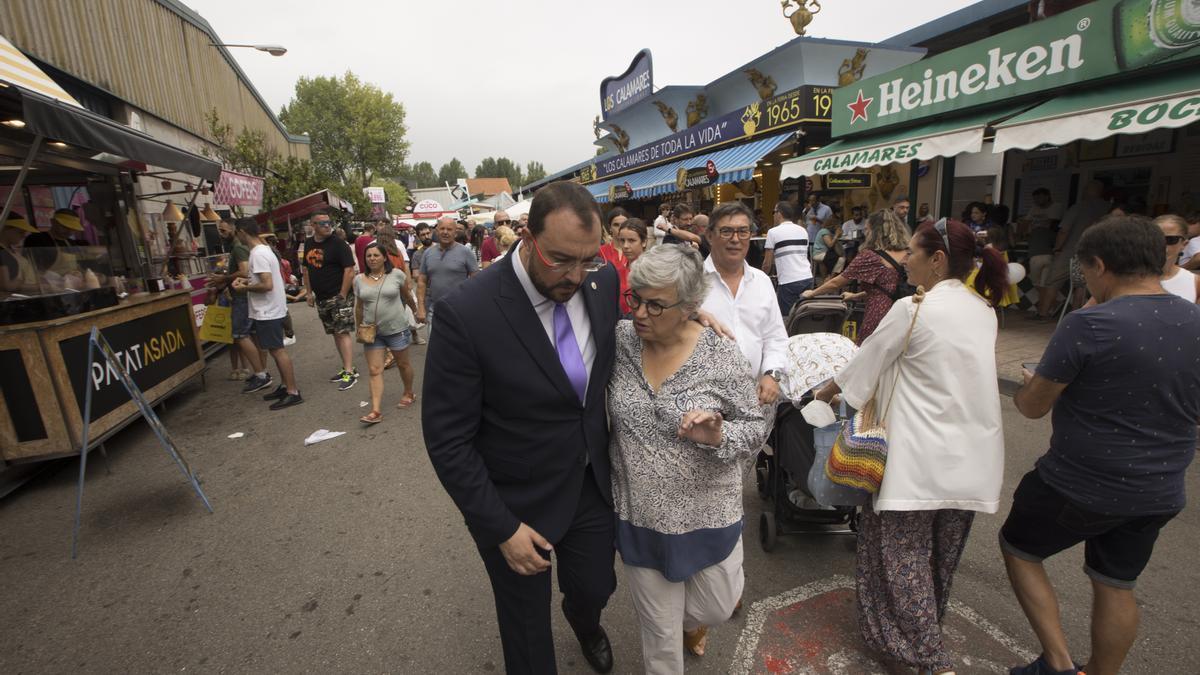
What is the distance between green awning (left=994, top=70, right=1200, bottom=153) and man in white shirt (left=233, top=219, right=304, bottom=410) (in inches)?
335

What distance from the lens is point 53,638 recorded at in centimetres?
279

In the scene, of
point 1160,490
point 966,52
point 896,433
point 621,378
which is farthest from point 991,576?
point 966,52

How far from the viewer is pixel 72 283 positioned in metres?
5.82

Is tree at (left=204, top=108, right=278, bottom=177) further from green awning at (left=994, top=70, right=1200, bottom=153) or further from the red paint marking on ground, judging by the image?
the red paint marking on ground

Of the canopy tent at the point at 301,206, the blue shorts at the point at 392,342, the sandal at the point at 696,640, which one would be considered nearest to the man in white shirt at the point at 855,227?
the blue shorts at the point at 392,342

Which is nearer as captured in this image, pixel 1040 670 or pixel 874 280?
pixel 1040 670

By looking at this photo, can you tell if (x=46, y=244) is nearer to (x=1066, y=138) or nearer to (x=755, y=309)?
(x=755, y=309)

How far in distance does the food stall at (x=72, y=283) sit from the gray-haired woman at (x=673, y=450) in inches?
160

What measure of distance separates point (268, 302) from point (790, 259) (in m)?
5.90

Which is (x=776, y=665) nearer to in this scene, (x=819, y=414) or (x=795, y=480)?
(x=795, y=480)

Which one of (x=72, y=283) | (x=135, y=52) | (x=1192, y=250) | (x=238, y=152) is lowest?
(x=1192, y=250)

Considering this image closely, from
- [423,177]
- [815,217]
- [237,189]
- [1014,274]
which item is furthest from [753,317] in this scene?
[423,177]

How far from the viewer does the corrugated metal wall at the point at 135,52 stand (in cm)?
929

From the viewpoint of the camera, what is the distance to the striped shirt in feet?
20.6
